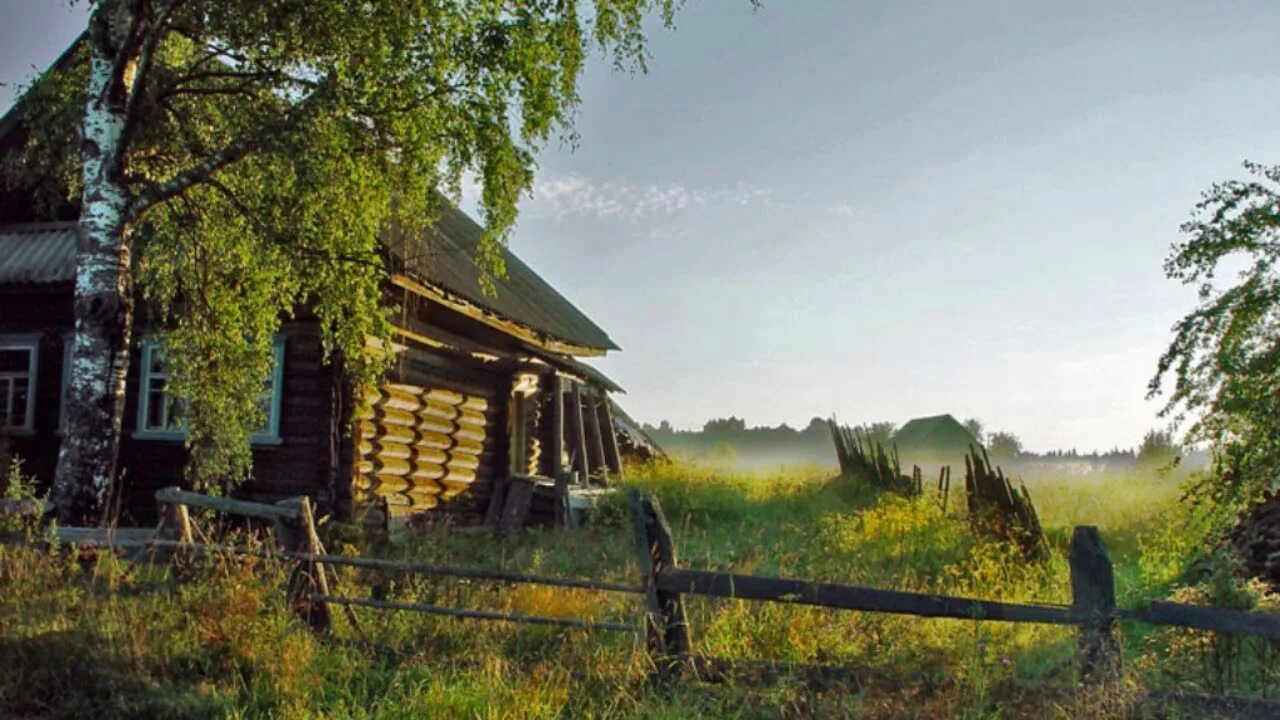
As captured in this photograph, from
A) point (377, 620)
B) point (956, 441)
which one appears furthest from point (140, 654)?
point (956, 441)

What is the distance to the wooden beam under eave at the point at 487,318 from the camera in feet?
45.9

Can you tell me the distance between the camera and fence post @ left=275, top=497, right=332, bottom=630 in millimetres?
6902

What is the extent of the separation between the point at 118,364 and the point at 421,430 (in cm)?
529

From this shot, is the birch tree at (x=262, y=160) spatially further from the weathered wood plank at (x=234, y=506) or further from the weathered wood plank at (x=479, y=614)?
the weathered wood plank at (x=479, y=614)

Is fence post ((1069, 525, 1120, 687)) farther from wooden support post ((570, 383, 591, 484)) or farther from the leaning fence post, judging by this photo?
wooden support post ((570, 383, 591, 484))

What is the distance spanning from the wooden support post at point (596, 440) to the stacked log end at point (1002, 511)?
7.22 metres

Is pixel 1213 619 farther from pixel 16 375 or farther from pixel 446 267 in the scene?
pixel 16 375

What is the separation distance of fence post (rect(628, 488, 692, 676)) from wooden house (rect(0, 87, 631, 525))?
7633 millimetres

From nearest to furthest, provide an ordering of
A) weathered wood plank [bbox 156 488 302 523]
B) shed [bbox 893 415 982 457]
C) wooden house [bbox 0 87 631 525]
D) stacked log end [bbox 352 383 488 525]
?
1. weathered wood plank [bbox 156 488 302 523]
2. wooden house [bbox 0 87 631 525]
3. stacked log end [bbox 352 383 488 525]
4. shed [bbox 893 415 982 457]

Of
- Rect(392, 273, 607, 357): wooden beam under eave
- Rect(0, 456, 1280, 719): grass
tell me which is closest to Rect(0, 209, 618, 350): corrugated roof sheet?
Rect(392, 273, 607, 357): wooden beam under eave

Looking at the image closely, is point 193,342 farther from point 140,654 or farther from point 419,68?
point 140,654

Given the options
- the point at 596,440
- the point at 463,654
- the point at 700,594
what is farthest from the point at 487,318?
the point at 700,594

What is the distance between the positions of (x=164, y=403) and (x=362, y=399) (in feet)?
11.0

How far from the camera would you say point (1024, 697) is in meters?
5.31
